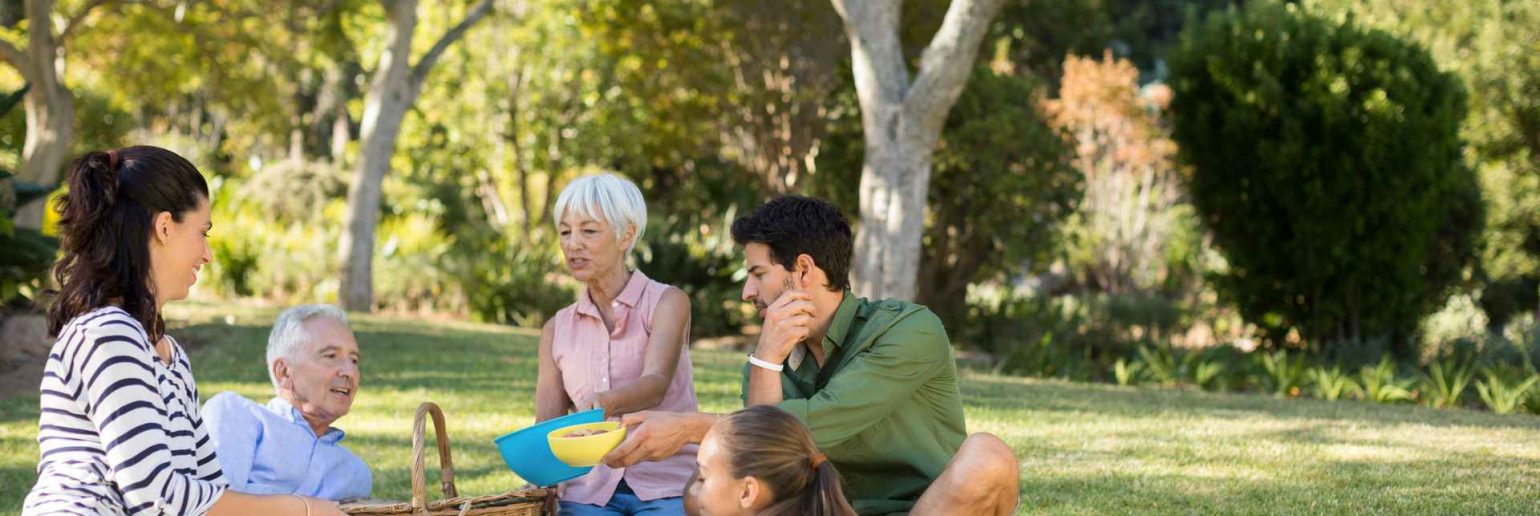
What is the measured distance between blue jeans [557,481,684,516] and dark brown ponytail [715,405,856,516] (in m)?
0.90

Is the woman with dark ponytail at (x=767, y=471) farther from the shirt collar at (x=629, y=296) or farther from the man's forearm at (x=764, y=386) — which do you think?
the shirt collar at (x=629, y=296)

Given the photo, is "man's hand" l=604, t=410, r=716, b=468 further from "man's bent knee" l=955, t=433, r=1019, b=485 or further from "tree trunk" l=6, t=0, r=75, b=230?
"tree trunk" l=6, t=0, r=75, b=230

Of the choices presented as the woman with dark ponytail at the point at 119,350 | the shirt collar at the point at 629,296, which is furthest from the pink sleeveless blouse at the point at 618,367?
the woman with dark ponytail at the point at 119,350

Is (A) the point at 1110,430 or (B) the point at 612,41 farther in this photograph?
(B) the point at 612,41

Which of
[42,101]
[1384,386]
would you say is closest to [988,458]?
[1384,386]

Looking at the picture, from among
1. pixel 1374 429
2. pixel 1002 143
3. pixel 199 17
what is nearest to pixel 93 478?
pixel 1374 429

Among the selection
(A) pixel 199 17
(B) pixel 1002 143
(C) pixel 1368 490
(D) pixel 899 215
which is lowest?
(C) pixel 1368 490

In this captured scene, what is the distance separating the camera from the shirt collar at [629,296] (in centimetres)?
408

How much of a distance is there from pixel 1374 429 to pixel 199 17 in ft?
41.7

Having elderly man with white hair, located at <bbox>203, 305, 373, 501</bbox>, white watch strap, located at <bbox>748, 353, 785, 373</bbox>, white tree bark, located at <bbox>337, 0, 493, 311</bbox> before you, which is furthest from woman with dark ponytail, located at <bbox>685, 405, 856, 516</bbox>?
white tree bark, located at <bbox>337, 0, 493, 311</bbox>

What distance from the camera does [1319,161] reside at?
11250 millimetres

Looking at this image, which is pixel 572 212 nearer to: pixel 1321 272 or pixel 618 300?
pixel 618 300

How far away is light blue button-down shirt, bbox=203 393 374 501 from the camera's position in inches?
146

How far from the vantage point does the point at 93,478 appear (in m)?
2.75
